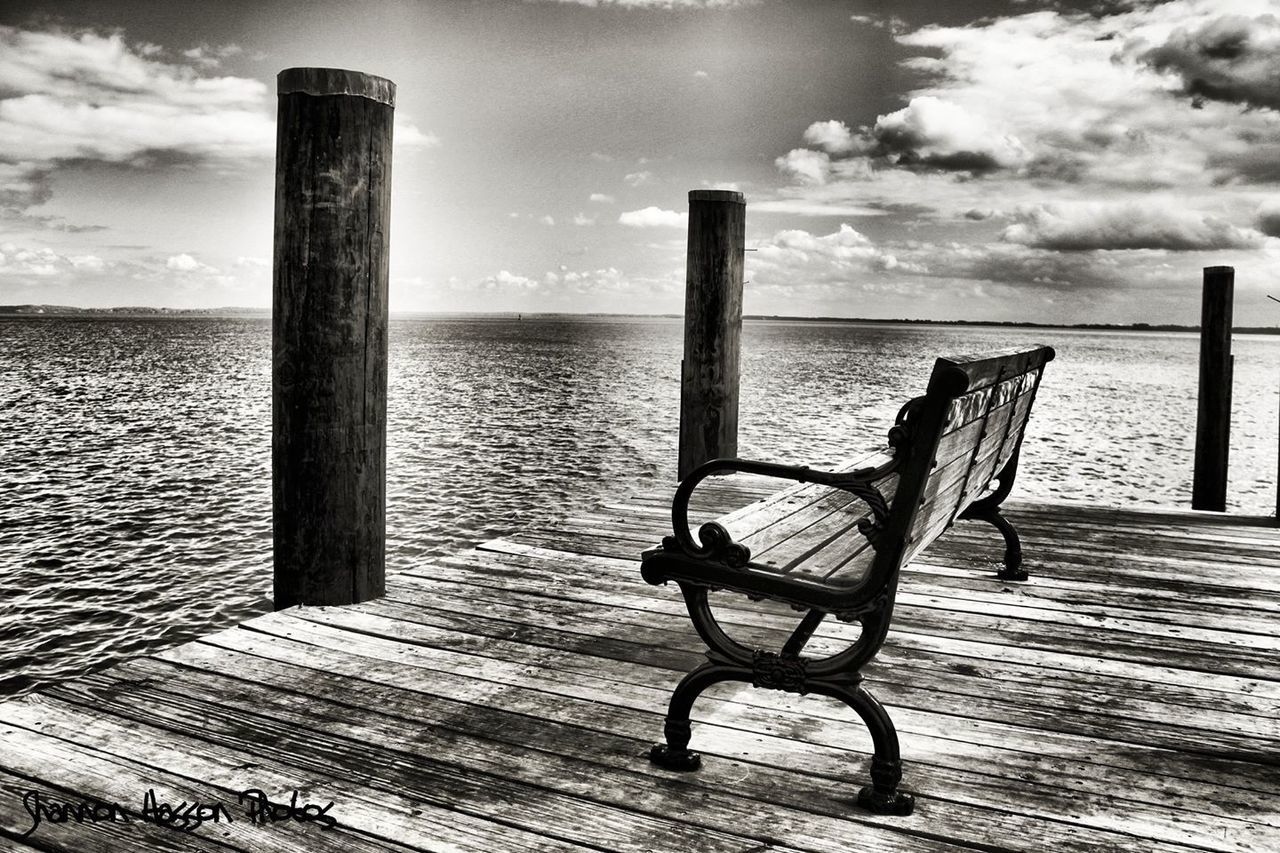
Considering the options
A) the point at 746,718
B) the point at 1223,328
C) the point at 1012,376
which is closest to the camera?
the point at 746,718

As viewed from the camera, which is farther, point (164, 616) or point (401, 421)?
point (401, 421)

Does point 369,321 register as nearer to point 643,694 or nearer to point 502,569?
point 502,569

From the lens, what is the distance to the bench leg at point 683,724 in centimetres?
281

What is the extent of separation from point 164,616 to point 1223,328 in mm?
9331

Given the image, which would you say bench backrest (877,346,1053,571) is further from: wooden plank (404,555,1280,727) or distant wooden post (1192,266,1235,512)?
distant wooden post (1192,266,1235,512)

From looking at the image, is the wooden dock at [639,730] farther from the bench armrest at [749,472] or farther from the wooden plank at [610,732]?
the bench armrest at [749,472]

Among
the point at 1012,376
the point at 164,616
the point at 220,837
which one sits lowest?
the point at 164,616

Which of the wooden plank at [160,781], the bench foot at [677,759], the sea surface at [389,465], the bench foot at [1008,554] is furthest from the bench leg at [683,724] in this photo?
the sea surface at [389,465]

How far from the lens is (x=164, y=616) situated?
26.8 ft

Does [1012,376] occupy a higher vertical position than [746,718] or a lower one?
higher

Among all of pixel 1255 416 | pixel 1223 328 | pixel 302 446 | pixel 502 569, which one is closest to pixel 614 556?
pixel 502 569

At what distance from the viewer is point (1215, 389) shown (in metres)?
7.82

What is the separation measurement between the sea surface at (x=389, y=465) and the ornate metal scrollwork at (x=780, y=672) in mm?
4966
